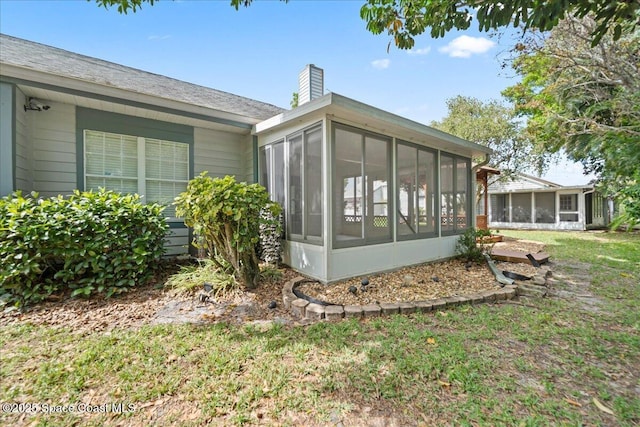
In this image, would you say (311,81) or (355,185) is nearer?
(355,185)

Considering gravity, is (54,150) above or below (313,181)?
above

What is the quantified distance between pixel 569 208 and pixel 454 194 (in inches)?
516

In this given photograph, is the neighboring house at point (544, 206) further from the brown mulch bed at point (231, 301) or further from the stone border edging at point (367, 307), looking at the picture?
the stone border edging at point (367, 307)

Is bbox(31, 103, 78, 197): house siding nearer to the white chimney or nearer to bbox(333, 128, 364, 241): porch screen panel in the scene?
bbox(333, 128, 364, 241): porch screen panel

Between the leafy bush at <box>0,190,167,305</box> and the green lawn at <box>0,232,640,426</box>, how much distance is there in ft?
2.73

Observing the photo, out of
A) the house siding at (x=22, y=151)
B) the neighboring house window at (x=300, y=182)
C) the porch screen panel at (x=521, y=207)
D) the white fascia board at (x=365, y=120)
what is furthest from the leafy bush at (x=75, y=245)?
the porch screen panel at (x=521, y=207)

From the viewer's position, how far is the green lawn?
Result: 1.77 meters

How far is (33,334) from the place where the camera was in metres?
2.76

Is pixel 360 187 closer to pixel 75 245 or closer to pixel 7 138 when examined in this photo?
pixel 75 245

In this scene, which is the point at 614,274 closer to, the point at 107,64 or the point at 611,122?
the point at 611,122

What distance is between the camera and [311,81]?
22.9 ft

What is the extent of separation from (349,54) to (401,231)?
17.2ft

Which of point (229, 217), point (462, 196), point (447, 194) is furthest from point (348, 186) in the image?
point (462, 196)

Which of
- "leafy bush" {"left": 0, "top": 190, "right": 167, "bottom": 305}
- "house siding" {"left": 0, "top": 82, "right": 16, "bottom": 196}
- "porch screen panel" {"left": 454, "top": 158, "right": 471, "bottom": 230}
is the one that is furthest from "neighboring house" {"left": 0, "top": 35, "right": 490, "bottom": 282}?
"leafy bush" {"left": 0, "top": 190, "right": 167, "bottom": 305}
